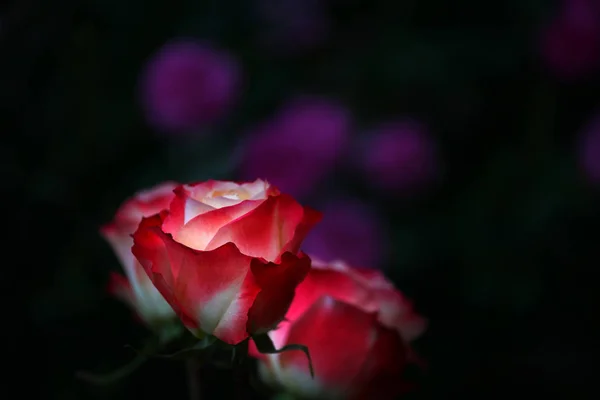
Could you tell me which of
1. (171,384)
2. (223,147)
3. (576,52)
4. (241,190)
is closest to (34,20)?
(223,147)

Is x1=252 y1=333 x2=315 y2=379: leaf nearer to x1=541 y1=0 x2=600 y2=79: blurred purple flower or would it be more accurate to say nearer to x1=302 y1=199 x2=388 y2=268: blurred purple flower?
x1=302 y1=199 x2=388 y2=268: blurred purple flower

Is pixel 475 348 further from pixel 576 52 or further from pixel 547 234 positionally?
pixel 576 52

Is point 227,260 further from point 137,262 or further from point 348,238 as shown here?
point 348,238

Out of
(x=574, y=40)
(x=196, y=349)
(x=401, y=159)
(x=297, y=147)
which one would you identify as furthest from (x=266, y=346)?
(x=574, y=40)

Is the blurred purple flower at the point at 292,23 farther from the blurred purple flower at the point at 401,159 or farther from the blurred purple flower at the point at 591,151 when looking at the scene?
the blurred purple flower at the point at 591,151

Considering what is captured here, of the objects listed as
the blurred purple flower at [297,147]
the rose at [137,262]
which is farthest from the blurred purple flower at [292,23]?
the rose at [137,262]

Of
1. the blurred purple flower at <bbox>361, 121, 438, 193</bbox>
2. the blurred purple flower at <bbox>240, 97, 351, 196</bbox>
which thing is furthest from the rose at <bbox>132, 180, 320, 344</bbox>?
the blurred purple flower at <bbox>361, 121, 438, 193</bbox>

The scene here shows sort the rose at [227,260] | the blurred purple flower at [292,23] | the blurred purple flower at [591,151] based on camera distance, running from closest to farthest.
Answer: the rose at [227,260]
the blurred purple flower at [591,151]
the blurred purple flower at [292,23]
